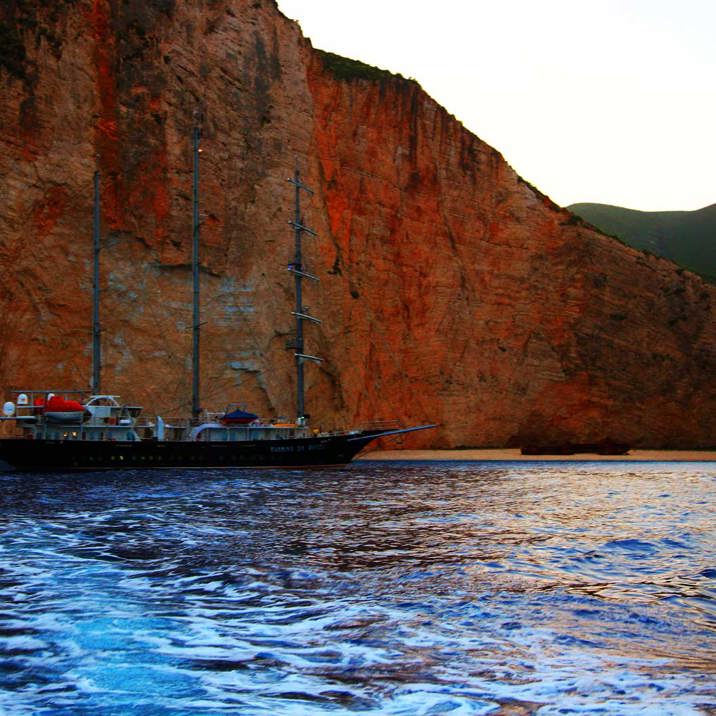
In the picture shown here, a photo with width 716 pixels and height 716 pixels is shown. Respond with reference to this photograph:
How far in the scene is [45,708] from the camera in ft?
25.3

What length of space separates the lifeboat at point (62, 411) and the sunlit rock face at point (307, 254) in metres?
5.48

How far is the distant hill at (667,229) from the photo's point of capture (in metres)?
154

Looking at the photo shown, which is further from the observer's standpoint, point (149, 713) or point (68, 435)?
point (68, 435)

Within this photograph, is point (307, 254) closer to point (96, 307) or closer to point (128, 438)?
point (96, 307)

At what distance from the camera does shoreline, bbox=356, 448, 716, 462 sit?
6008cm

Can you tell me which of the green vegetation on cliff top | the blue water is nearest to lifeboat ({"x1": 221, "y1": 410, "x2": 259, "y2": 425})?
the blue water

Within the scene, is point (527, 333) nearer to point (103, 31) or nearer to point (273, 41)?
point (273, 41)

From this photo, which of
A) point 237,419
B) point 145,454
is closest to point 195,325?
point 237,419

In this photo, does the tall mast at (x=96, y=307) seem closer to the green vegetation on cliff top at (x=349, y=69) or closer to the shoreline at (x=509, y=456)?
the shoreline at (x=509, y=456)

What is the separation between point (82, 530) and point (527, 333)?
2230 inches

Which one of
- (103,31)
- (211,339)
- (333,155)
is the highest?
(103,31)

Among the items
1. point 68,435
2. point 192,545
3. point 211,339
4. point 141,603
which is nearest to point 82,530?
point 192,545

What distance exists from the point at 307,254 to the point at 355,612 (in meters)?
51.5

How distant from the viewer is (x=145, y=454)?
44.1m
